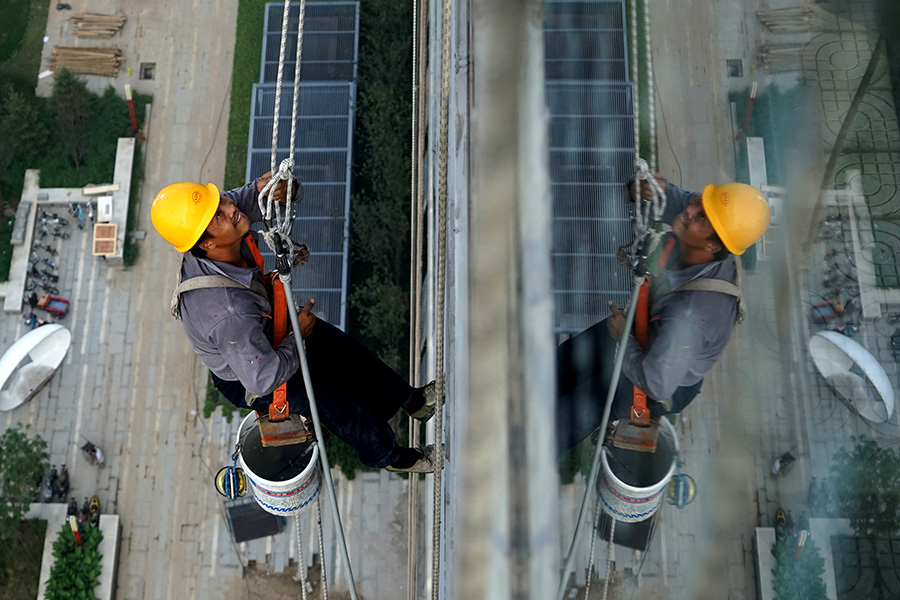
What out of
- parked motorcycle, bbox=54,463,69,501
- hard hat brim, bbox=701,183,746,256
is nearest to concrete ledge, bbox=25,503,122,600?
A: parked motorcycle, bbox=54,463,69,501

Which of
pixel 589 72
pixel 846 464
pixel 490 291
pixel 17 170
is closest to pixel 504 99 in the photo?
pixel 490 291

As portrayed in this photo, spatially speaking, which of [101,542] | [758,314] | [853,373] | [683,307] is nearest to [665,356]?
[683,307]

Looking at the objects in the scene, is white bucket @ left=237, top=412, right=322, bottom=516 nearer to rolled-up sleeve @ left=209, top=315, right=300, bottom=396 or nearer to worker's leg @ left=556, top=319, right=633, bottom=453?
rolled-up sleeve @ left=209, top=315, right=300, bottom=396

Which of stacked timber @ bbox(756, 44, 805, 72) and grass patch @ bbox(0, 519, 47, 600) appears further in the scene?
grass patch @ bbox(0, 519, 47, 600)

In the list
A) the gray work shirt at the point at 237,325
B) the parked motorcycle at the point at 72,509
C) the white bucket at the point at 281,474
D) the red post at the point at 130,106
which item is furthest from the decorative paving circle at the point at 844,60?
the red post at the point at 130,106

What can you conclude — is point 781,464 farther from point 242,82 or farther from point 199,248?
point 242,82
